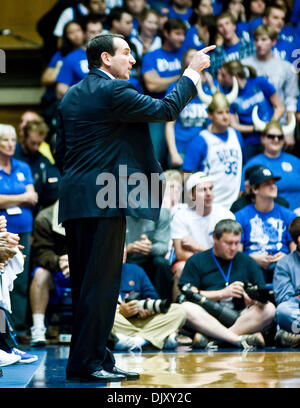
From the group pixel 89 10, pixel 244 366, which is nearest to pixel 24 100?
pixel 89 10

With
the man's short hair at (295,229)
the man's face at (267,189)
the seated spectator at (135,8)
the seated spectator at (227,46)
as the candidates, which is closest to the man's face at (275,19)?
the seated spectator at (227,46)

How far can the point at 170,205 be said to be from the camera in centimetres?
805

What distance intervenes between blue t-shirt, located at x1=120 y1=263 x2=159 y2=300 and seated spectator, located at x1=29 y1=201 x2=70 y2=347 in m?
0.49

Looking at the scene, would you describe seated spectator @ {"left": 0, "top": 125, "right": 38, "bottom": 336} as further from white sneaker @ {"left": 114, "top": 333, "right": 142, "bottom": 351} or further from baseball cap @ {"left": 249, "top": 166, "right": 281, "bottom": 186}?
baseball cap @ {"left": 249, "top": 166, "right": 281, "bottom": 186}

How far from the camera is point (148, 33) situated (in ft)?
32.5

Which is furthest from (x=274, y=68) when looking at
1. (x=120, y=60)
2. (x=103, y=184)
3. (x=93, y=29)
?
(x=103, y=184)

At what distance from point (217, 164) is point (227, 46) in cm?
194

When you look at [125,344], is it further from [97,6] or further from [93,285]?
[97,6]

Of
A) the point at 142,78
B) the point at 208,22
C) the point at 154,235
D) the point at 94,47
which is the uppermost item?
the point at 208,22

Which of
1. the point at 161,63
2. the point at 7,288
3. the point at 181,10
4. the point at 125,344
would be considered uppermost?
the point at 181,10

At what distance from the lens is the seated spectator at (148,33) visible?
9773 millimetres

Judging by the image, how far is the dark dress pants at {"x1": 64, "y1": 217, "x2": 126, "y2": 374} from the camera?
4309 millimetres

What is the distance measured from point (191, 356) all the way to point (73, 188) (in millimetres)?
2154

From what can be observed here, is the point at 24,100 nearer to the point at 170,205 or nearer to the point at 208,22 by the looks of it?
the point at 208,22
